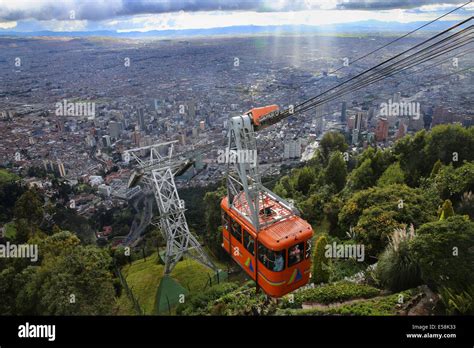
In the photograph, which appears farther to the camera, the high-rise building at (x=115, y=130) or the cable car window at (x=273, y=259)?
the high-rise building at (x=115, y=130)

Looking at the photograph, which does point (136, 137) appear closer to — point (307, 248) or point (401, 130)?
point (401, 130)

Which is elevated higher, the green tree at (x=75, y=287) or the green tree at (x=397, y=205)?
the green tree at (x=397, y=205)

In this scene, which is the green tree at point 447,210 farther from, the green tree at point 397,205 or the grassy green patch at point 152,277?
the grassy green patch at point 152,277

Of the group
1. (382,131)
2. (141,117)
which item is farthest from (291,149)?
(141,117)

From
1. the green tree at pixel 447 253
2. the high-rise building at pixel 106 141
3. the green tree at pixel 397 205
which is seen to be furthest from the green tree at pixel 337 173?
the high-rise building at pixel 106 141

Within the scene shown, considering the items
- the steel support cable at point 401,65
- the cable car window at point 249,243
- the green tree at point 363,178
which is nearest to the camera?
the steel support cable at point 401,65

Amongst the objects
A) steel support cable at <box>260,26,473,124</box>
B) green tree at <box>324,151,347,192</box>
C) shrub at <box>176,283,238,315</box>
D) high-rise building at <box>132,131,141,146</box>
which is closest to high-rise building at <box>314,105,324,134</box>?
green tree at <box>324,151,347,192</box>

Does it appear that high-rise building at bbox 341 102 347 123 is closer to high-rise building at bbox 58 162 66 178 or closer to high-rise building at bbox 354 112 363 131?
high-rise building at bbox 354 112 363 131
